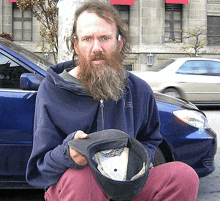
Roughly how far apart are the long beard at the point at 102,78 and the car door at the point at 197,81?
877 cm

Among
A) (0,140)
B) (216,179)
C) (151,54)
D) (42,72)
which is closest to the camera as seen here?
(0,140)

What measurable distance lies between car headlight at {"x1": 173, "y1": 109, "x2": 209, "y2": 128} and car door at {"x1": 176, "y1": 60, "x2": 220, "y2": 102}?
22.6 ft

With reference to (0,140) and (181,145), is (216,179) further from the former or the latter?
(0,140)

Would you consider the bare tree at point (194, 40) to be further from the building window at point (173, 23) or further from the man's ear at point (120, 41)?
the man's ear at point (120, 41)

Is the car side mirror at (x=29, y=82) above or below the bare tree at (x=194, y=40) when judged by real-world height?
below

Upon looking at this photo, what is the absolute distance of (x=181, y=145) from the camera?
11.9 feet

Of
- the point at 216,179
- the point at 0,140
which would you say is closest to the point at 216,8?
the point at 216,179

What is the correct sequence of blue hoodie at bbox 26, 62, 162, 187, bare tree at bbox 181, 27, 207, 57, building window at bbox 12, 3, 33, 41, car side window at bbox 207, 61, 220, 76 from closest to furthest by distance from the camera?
blue hoodie at bbox 26, 62, 162, 187 < car side window at bbox 207, 61, 220, 76 < bare tree at bbox 181, 27, 207, 57 < building window at bbox 12, 3, 33, 41

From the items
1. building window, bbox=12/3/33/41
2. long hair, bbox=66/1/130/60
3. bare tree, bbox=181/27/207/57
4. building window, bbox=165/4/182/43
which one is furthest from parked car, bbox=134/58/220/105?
building window, bbox=12/3/33/41

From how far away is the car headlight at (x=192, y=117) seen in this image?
373 centimetres

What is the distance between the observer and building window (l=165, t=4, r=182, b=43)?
2216 cm

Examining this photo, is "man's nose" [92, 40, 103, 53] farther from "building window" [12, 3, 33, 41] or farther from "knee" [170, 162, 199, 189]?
"building window" [12, 3, 33, 41]

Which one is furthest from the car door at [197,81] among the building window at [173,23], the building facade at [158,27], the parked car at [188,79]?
the building window at [173,23]

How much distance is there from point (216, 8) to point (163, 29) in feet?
10.5
